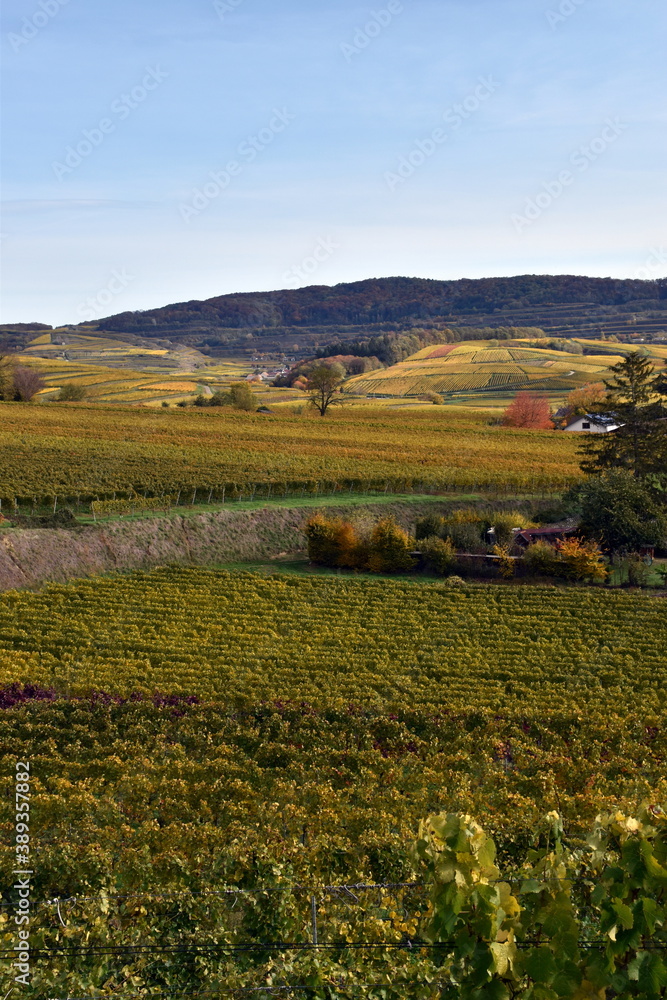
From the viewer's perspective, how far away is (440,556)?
132 feet

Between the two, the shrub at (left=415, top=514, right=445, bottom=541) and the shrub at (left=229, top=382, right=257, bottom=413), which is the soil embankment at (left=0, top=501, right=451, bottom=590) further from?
the shrub at (left=229, top=382, right=257, bottom=413)

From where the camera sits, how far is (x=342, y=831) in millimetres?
16016

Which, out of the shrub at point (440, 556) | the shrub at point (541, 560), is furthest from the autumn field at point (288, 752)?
the shrub at point (541, 560)

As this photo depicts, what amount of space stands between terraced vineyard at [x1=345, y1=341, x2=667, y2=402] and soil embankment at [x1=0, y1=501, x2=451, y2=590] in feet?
274

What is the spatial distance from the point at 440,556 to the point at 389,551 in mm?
2730

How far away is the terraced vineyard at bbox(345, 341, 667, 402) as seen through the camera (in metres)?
130

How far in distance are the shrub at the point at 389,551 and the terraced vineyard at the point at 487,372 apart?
88362 millimetres

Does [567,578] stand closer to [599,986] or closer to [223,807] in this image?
[223,807]

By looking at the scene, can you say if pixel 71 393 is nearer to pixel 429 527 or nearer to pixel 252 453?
pixel 252 453

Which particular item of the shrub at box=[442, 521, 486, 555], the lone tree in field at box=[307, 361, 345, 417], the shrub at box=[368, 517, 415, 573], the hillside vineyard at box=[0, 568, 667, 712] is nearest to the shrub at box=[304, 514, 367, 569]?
the shrub at box=[368, 517, 415, 573]

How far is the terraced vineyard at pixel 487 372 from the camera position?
427 ft

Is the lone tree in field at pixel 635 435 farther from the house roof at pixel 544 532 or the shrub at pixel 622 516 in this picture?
the house roof at pixel 544 532

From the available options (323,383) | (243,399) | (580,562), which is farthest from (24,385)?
(580,562)

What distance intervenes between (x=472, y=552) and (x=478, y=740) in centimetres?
2119
